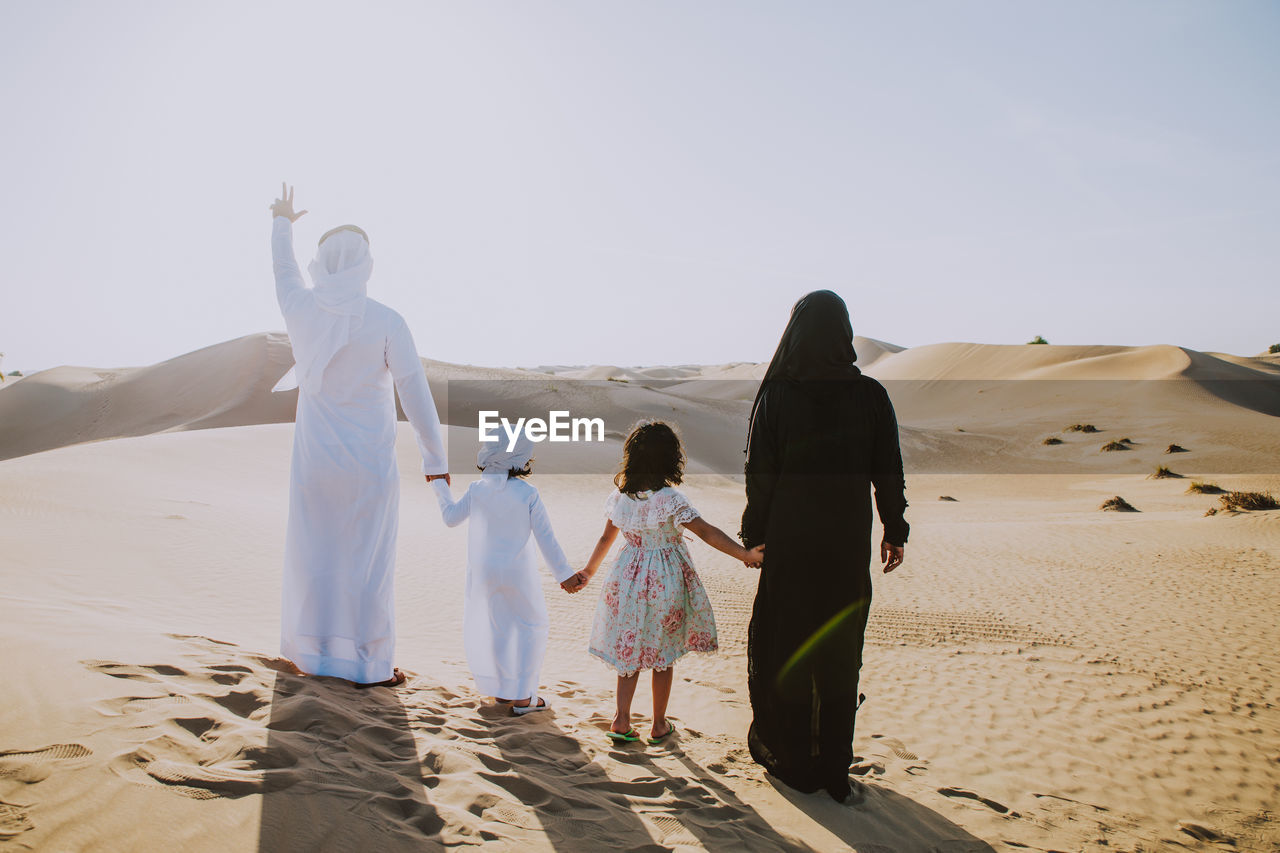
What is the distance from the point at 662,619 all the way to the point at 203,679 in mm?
2243

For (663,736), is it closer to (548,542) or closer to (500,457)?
(548,542)

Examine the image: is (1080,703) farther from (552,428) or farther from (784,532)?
(552,428)

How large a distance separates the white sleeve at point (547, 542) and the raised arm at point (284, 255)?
1753 millimetres

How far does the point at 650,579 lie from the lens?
407 cm

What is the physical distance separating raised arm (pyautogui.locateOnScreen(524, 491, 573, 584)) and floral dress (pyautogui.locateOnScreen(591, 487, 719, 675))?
27 cm

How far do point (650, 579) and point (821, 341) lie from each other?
1.51 m

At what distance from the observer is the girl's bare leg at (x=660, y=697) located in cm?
421

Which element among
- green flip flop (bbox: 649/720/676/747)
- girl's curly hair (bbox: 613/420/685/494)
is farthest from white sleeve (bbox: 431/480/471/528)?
green flip flop (bbox: 649/720/676/747)

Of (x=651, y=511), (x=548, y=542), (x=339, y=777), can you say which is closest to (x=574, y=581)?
(x=548, y=542)

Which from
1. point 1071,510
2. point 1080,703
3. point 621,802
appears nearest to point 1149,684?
point 1080,703

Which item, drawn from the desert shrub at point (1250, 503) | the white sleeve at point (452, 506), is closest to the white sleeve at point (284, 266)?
the white sleeve at point (452, 506)

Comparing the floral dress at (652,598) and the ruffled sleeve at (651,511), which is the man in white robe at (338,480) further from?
the floral dress at (652,598)

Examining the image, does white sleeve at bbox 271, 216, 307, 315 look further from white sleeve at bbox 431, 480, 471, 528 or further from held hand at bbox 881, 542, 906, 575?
held hand at bbox 881, 542, 906, 575

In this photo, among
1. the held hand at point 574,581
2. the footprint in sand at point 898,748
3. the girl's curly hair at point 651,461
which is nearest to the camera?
the girl's curly hair at point 651,461
